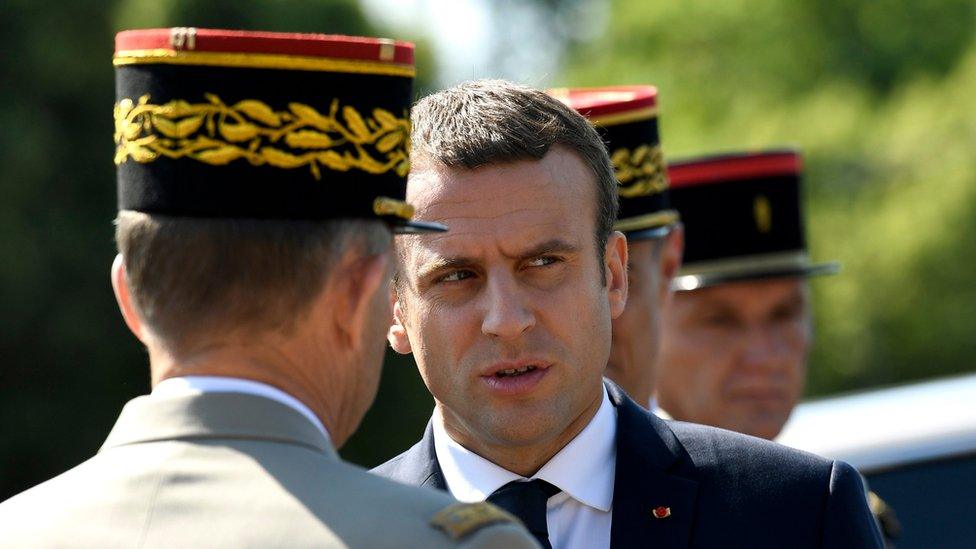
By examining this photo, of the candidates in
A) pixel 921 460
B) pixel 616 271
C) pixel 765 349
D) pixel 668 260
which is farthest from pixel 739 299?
pixel 616 271

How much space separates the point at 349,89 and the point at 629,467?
3.62 feet

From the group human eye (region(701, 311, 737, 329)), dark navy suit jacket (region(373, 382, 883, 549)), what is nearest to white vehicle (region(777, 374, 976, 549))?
human eye (region(701, 311, 737, 329))

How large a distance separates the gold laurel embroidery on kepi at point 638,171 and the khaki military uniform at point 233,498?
90.2 inches

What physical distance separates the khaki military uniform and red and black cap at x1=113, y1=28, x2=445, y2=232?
290 mm

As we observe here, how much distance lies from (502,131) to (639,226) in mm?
1219

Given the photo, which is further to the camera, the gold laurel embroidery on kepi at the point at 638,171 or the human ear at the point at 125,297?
the gold laurel embroidery on kepi at the point at 638,171

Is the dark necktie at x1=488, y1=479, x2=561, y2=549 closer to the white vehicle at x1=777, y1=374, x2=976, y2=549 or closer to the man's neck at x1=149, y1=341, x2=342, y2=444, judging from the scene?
the man's neck at x1=149, y1=341, x2=342, y2=444

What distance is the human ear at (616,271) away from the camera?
3.45 metres

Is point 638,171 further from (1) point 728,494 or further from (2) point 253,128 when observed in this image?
(2) point 253,128

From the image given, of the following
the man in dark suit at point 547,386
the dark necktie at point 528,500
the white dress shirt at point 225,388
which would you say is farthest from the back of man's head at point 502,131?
the white dress shirt at point 225,388

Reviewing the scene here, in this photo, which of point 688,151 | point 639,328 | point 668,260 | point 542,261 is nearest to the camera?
point 542,261

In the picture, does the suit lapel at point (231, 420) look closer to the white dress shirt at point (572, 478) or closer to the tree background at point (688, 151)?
the white dress shirt at point (572, 478)

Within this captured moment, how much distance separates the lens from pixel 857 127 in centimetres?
2045

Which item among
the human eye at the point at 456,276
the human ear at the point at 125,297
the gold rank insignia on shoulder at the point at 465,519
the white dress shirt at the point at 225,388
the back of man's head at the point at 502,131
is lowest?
the gold rank insignia on shoulder at the point at 465,519
